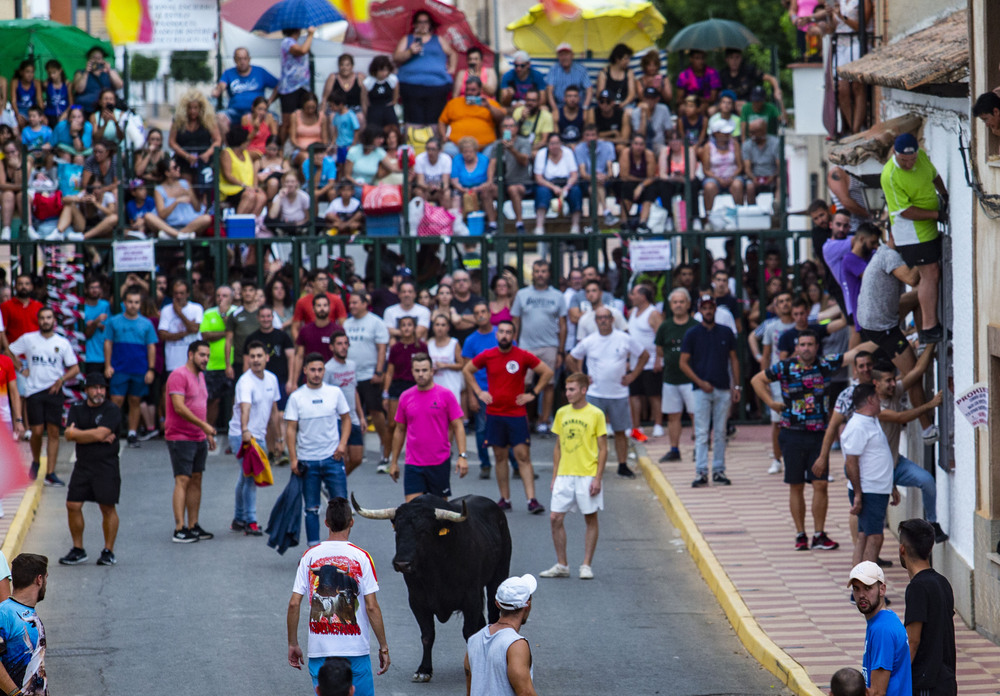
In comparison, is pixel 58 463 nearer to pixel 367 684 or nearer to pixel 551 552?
pixel 551 552

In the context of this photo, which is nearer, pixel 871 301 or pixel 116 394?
pixel 871 301

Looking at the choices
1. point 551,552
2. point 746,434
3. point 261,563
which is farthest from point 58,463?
point 746,434

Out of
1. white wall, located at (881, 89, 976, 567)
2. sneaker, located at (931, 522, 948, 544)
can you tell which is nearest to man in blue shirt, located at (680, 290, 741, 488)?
white wall, located at (881, 89, 976, 567)

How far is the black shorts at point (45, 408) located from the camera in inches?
694

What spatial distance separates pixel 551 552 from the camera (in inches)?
567

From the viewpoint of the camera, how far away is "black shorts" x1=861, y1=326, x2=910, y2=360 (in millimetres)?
13320

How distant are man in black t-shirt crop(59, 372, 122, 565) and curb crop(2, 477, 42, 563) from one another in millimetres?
501

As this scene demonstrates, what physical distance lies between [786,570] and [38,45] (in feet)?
54.5

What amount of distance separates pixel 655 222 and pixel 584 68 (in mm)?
4486

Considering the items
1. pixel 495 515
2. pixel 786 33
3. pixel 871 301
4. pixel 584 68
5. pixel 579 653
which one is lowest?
pixel 579 653

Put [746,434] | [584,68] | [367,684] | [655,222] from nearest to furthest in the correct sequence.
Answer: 1. [367,684]
2. [746,434]
3. [655,222]
4. [584,68]

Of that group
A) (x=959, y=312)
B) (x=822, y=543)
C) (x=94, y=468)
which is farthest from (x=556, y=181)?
(x=959, y=312)

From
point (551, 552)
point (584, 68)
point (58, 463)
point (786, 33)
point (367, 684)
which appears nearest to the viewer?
point (367, 684)

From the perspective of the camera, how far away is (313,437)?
554 inches
